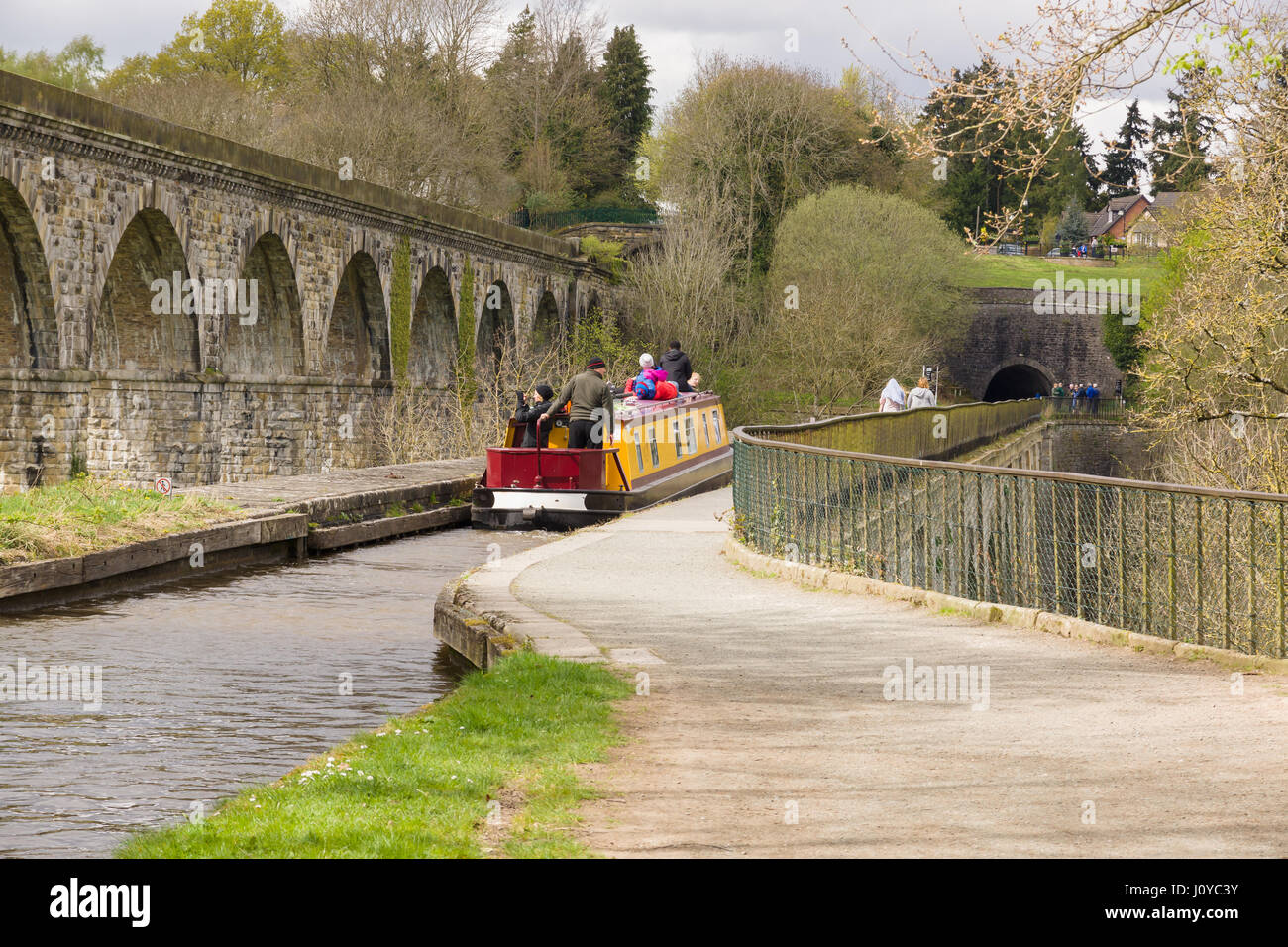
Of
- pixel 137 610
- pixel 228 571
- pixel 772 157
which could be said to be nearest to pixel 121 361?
pixel 228 571

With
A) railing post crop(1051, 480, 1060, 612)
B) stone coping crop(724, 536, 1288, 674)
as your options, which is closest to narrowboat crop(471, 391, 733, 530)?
stone coping crop(724, 536, 1288, 674)

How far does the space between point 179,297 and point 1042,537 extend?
17.0 metres

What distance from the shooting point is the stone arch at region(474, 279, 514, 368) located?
38375 mm

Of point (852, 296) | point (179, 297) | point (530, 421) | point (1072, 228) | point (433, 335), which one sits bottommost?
point (530, 421)

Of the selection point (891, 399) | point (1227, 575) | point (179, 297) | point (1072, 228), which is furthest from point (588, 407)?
point (1072, 228)

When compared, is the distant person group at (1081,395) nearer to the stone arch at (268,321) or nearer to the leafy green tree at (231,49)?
the leafy green tree at (231,49)

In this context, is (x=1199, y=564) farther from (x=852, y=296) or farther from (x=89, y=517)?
(x=852, y=296)

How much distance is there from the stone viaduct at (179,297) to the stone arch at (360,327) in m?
0.04

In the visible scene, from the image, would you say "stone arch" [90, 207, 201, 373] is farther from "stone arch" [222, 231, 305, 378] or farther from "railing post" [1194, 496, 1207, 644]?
"railing post" [1194, 496, 1207, 644]

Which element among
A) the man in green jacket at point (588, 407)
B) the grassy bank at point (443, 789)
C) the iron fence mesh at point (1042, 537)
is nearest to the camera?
the grassy bank at point (443, 789)

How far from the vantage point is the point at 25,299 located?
18.7 metres

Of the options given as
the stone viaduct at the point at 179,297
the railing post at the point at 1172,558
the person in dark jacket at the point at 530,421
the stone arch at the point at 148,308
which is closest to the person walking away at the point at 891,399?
the person in dark jacket at the point at 530,421

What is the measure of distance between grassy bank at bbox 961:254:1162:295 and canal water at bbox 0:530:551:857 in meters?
60.2

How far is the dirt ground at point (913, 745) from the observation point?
435 cm
